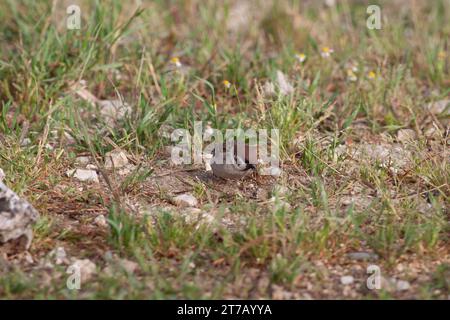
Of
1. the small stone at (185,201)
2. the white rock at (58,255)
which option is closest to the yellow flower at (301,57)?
the small stone at (185,201)

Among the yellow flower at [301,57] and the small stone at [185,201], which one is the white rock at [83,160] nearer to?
the small stone at [185,201]

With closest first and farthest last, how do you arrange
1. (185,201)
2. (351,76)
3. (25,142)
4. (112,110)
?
(185,201) < (25,142) < (112,110) < (351,76)

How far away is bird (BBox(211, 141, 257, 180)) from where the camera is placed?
367 cm

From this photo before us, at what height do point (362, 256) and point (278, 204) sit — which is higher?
point (278, 204)

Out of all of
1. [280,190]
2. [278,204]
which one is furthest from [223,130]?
[278,204]

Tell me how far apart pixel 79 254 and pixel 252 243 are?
69 centimetres

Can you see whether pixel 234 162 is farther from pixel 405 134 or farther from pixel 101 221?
pixel 405 134

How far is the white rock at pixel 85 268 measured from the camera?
3094 mm

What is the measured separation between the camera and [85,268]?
10.2 ft

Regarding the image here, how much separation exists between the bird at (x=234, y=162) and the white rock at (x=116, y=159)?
0.47 metres

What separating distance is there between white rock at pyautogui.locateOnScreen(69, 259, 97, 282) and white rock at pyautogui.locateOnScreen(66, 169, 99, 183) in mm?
703

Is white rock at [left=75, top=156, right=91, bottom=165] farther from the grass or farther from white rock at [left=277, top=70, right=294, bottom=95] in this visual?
white rock at [left=277, top=70, right=294, bottom=95]

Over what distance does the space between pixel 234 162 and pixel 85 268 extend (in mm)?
891
